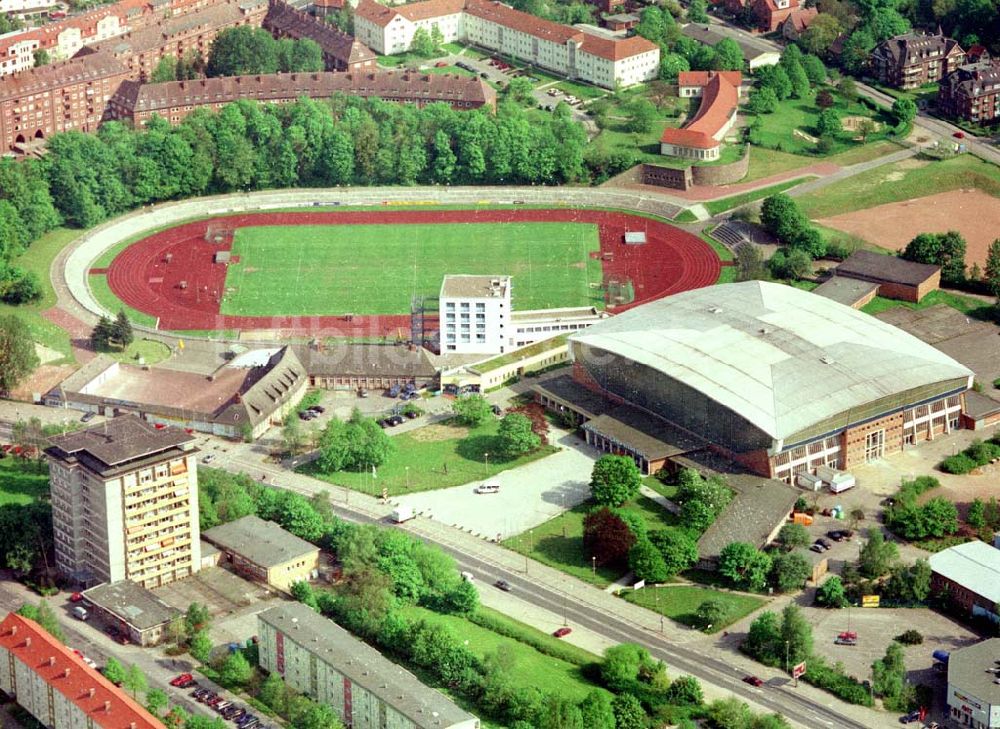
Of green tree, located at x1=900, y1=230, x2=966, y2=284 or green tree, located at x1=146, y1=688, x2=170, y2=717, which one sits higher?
green tree, located at x1=900, y1=230, x2=966, y2=284

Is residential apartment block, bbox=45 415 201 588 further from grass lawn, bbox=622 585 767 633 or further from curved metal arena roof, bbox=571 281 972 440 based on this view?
curved metal arena roof, bbox=571 281 972 440

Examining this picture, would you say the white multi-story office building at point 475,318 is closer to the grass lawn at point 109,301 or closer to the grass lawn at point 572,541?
the grass lawn at point 109,301

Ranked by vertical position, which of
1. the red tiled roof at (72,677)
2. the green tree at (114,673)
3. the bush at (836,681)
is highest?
the red tiled roof at (72,677)

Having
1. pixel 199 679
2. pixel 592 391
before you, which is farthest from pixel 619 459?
pixel 199 679

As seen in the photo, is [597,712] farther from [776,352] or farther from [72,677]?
[776,352]

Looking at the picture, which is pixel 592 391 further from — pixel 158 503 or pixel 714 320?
pixel 158 503

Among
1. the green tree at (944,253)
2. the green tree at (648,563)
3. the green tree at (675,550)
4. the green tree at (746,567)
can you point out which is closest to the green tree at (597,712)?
the green tree at (648,563)

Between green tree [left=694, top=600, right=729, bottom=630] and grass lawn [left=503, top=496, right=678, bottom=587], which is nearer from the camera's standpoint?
green tree [left=694, top=600, right=729, bottom=630]

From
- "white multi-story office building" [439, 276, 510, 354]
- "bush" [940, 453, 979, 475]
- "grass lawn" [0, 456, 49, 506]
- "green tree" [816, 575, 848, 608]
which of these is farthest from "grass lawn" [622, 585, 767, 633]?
"grass lawn" [0, 456, 49, 506]

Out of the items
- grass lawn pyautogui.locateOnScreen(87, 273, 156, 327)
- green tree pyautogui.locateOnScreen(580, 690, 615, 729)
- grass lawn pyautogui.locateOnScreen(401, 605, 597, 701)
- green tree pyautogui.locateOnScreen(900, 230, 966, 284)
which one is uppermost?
green tree pyautogui.locateOnScreen(900, 230, 966, 284)
